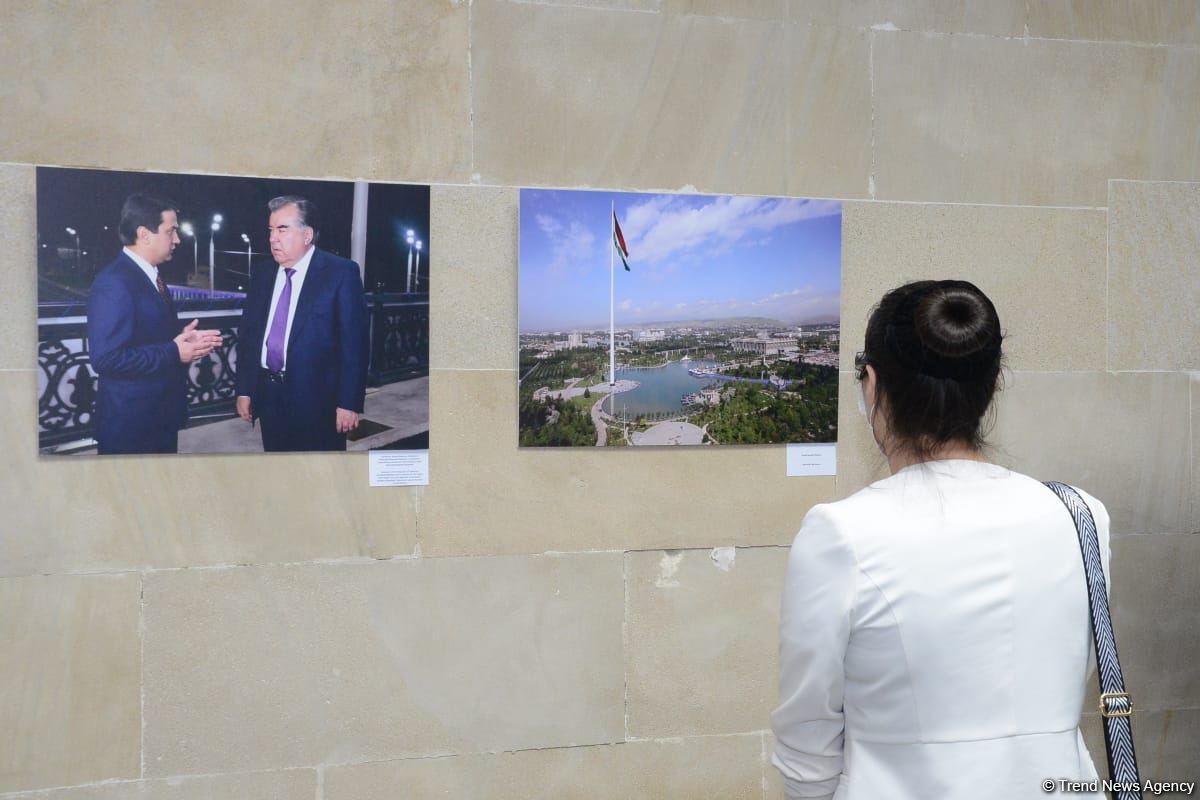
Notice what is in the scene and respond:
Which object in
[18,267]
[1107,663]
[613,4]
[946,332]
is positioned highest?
[613,4]

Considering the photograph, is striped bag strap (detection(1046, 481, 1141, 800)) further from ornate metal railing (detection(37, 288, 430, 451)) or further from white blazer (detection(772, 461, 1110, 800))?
ornate metal railing (detection(37, 288, 430, 451))

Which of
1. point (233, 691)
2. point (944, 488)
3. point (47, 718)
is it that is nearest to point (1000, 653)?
point (944, 488)

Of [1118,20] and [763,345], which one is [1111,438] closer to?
[763,345]

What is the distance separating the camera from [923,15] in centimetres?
346

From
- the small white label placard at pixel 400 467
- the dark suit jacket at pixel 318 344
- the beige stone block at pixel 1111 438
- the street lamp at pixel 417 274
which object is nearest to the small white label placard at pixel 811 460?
the beige stone block at pixel 1111 438

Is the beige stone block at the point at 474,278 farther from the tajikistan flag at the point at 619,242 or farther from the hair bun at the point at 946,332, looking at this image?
the hair bun at the point at 946,332

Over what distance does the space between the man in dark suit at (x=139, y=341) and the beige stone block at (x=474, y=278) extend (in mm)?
812

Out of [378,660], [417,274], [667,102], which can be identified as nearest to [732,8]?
[667,102]

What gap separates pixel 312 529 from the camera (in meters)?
3.09

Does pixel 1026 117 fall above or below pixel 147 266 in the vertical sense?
above

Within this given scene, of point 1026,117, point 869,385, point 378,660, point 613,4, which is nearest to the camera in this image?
point 869,385

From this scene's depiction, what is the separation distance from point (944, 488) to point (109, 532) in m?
2.59

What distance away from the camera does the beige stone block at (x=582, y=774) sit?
313 cm

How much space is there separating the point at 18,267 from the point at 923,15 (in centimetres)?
326
